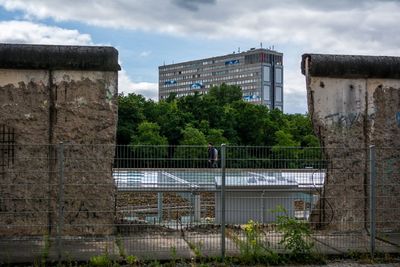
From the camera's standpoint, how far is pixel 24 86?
10.8 m

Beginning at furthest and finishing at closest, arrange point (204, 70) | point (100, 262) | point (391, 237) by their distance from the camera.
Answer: point (204, 70) → point (391, 237) → point (100, 262)

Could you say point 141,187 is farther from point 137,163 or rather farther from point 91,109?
point 91,109

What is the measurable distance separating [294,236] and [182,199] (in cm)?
205

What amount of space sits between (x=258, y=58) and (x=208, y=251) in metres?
116

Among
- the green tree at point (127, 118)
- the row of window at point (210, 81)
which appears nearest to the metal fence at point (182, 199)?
the green tree at point (127, 118)

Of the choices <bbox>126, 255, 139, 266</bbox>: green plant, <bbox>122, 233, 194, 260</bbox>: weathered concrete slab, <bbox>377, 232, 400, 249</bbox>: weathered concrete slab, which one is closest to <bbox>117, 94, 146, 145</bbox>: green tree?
<bbox>377, 232, 400, 249</bbox>: weathered concrete slab

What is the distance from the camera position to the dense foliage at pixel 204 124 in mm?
44688

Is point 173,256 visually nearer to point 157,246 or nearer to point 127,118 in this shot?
point 157,246

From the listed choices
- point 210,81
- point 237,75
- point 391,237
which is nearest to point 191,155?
point 391,237

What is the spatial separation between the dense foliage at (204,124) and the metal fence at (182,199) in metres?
30.5

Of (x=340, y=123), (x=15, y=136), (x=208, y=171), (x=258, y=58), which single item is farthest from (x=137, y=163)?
(x=258, y=58)

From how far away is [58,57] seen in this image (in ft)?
35.7

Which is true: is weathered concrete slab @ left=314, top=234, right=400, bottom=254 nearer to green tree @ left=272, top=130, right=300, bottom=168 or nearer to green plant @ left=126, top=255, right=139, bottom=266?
green tree @ left=272, top=130, right=300, bottom=168

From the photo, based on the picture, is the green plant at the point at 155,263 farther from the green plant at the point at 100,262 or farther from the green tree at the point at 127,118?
the green tree at the point at 127,118
